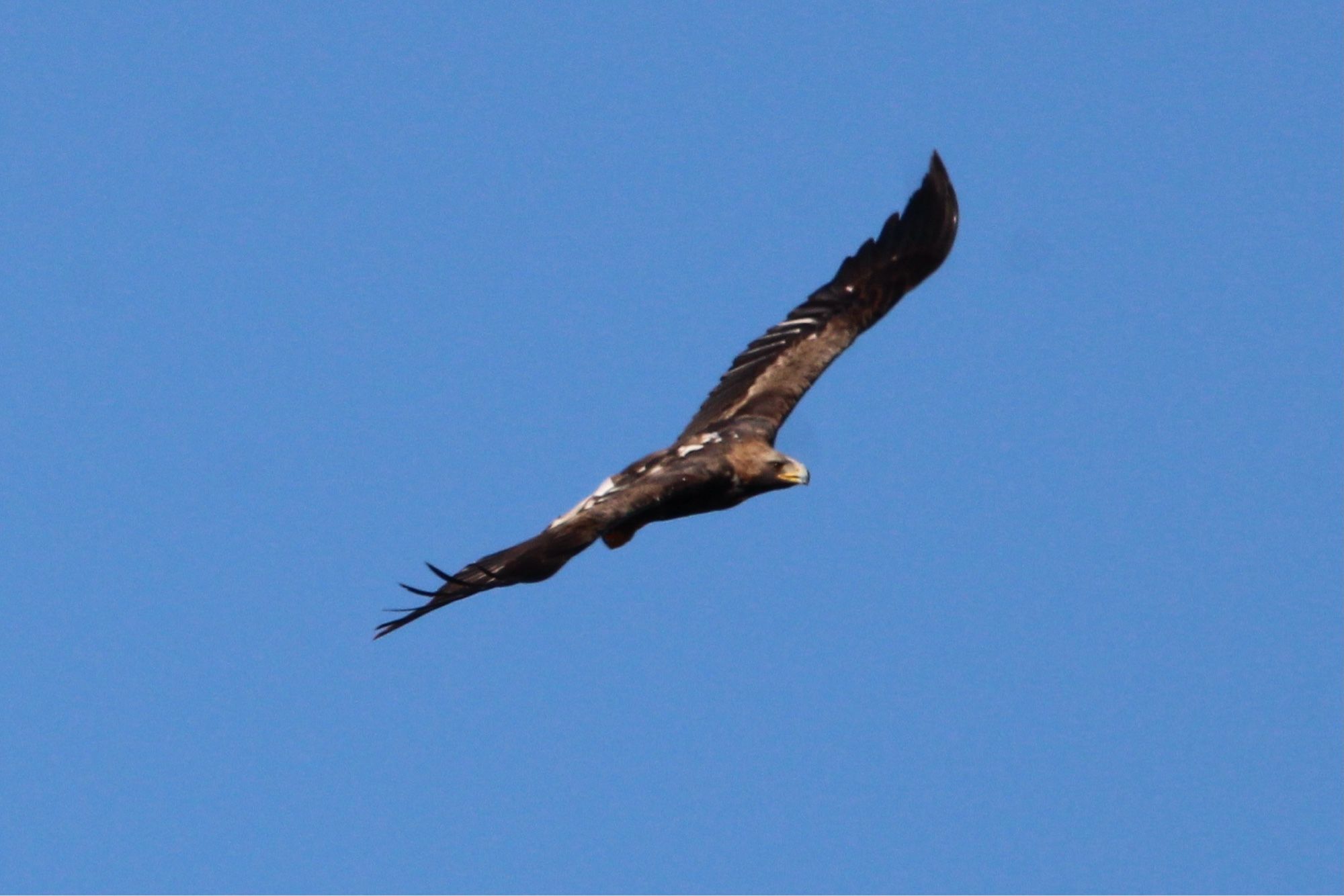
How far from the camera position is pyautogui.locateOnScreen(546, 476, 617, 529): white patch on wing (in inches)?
769

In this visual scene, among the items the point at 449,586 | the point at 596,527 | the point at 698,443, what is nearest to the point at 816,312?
the point at 698,443

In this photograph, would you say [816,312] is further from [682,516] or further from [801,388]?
[682,516]

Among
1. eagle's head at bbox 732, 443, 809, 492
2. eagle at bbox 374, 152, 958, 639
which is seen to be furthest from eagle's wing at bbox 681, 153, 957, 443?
eagle's head at bbox 732, 443, 809, 492

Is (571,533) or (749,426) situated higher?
(749,426)

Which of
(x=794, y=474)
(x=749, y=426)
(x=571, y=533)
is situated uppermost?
(x=749, y=426)

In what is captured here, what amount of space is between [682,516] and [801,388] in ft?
8.55

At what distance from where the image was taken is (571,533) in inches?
746

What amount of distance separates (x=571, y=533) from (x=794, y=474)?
3.42 m

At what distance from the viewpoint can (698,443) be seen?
22.0m

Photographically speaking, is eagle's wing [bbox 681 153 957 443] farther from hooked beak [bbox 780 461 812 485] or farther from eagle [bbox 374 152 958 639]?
hooked beak [bbox 780 461 812 485]

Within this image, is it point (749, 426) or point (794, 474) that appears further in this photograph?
point (749, 426)

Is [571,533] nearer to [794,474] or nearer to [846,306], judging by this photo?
[794,474]

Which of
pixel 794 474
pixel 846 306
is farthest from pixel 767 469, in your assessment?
pixel 846 306

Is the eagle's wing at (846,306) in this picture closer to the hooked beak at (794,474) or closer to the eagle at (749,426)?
the eagle at (749,426)
